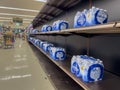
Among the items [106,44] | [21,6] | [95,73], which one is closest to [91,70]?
[95,73]

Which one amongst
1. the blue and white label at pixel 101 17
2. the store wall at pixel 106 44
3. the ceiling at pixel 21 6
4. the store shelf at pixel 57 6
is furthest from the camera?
the ceiling at pixel 21 6

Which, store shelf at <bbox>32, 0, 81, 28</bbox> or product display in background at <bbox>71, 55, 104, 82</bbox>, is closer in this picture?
product display in background at <bbox>71, 55, 104, 82</bbox>

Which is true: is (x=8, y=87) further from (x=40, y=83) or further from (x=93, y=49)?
(x=93, y=49)

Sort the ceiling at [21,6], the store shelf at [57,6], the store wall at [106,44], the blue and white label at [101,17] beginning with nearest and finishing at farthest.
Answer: the blue and white label at [101,17]
the store wall at [106,44]
the store shelf at [57,6]
the ceiling at [21,6]

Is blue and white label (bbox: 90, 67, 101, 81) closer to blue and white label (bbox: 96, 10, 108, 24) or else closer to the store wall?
the store wall

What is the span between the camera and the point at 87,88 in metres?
1.38

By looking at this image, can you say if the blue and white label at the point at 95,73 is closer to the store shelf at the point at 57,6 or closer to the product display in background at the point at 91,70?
the product display in background at the point at 91,70

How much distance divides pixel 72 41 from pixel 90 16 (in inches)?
64.1

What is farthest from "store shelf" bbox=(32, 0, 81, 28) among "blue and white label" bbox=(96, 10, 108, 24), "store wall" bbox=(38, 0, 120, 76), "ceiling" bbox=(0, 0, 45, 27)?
"ceiling" bbox=(0, 0, 45, 27)

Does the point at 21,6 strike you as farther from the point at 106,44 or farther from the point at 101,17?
the point at 101,17

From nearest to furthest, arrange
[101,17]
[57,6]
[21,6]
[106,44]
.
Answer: [101,17] → [106,44] → [57,6] → [21,6]

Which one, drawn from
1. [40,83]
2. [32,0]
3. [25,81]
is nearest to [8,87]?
[25,81]

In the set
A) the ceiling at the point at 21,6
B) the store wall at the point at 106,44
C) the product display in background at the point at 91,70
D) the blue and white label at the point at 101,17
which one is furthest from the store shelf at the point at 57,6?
the ceiling at the point at 21,6

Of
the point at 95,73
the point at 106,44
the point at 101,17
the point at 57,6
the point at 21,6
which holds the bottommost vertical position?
the point at 95,73
